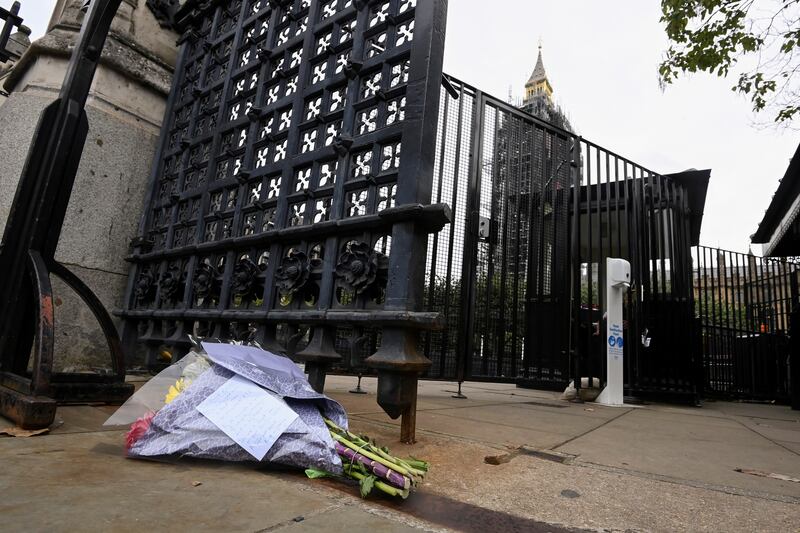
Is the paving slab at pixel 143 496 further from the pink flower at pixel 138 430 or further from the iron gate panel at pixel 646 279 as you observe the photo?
the iron gate panel at pixel 646 279

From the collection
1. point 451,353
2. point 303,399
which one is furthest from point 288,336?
point 451,353

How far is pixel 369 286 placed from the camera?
2.09m

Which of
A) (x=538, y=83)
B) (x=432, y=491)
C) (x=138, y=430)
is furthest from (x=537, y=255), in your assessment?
(x=538, y=83)

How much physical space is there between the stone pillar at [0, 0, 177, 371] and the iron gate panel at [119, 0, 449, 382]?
27 centimetres

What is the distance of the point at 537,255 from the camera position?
4.96 meters

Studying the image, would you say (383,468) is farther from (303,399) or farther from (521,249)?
(521,249)

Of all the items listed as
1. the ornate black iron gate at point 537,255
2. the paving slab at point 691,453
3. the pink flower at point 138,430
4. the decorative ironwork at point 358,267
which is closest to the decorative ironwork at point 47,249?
the pink flower at point 138,430

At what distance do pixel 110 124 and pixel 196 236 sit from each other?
1.66 meters

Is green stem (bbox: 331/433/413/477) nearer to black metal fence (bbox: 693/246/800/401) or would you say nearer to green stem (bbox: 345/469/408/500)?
green stem (bbox: 345/469/408/500)

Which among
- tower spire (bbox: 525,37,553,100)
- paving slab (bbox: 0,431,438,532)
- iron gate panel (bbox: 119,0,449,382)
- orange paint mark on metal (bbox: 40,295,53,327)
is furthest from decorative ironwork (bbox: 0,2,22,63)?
tower spire (bbox: 525,37,553,100)

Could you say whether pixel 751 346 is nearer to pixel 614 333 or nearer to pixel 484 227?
pixel 614 333

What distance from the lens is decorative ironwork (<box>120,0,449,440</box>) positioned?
204 cm

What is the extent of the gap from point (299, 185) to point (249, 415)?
5.38 feet

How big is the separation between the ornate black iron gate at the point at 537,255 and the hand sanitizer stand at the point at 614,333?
30cm
